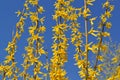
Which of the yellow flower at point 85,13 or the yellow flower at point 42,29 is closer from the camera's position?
the yellow flower at point 85,13

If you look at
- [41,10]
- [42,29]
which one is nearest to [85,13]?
[42,29]

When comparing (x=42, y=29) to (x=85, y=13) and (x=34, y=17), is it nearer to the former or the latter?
(x=34, y=17)

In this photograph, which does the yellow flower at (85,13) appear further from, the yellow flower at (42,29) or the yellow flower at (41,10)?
the yellow flower at (41,10)

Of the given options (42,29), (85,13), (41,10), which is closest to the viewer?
(85,13)

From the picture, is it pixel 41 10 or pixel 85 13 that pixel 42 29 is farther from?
pixel 85 13

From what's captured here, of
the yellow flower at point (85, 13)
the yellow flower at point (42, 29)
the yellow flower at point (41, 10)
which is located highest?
the yellow flower at point (41, 10)

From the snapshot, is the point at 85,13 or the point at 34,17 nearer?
the point at 85,13

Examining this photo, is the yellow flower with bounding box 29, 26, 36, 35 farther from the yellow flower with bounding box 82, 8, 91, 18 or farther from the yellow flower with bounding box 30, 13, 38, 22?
the yellow flower with bounding box 82, 8, 91, 18

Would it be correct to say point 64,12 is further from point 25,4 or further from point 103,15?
point 25,4

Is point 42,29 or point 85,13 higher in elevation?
point 85,13

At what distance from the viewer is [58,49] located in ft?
24.9

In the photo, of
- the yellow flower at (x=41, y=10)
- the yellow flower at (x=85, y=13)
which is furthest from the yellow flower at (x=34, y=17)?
the yellow flower at (x=85, y=13)

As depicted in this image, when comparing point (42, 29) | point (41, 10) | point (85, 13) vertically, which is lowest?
point (42, 29)

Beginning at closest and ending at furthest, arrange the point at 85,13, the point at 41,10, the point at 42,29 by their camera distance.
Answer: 1. the point at 85,13
2. the point at 42,29
3. the point at 41,10
